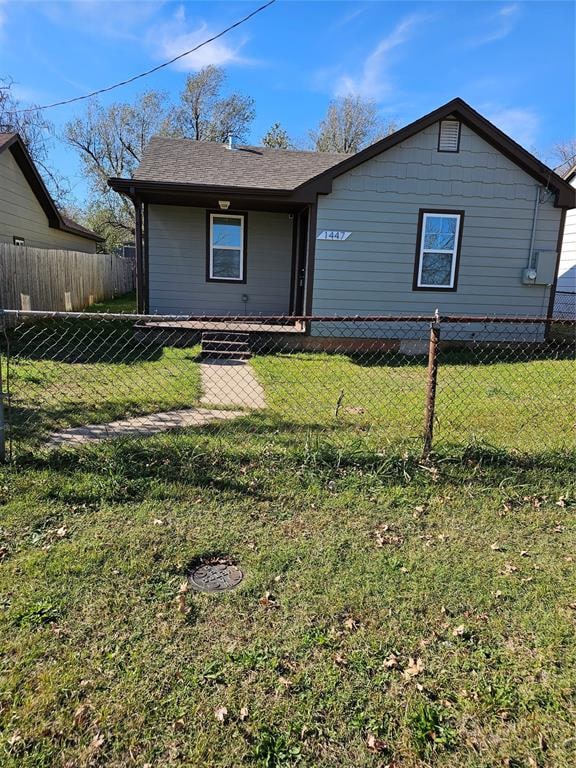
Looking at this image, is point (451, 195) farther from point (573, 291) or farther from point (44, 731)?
point (44, 731)

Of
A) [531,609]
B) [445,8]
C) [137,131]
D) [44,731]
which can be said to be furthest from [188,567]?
[137,131]

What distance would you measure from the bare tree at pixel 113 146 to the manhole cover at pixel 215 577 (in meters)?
33.7

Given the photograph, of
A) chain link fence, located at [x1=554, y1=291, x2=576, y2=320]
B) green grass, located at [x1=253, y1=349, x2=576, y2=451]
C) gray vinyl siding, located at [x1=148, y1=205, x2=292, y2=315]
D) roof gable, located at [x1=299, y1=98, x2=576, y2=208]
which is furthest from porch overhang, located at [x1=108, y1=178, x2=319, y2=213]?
chain link fence, located at [x1=554, y1=291, x2=576, y2=320]

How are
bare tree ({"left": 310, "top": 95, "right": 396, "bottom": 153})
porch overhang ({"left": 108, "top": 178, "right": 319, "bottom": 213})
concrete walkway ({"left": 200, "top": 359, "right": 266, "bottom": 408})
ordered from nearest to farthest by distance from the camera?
concrete walkway ({"left": 200, "top": 359, "right": 266, "bottom": 408}) → porch overhang ({"left": 108, "top": 178, "right": 319, "bottom": 213}) → bare tree ({"left": 310, "top": 95, "right": 396, "bottom": 153})

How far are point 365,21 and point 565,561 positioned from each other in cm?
888

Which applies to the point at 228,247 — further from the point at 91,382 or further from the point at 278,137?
the point at 278,137

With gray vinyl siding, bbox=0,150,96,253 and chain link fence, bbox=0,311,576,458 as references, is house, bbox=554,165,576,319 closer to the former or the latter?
chain link fence, bbox=0,311,576,458

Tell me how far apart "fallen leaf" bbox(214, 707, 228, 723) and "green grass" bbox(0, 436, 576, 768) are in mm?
15

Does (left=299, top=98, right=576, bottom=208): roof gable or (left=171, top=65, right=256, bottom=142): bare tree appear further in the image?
(left=171, top=65, right=256, bottom=142): bare tree

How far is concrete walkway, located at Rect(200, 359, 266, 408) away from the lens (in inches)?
248

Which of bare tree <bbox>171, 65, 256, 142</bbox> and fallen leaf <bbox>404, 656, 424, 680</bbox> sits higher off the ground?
bare tree <bbox>171, 65, 256, 142</bbox>

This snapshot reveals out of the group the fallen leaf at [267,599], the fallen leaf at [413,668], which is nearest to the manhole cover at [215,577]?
the fallen leaf at [267,599]

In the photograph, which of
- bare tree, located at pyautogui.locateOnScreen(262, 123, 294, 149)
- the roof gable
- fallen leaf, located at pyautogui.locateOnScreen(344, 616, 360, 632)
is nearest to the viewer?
fallen leaf, located at pyautogui.locateOnScreen(344, 616, 360, 632)

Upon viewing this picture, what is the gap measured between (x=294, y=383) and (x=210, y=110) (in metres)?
33.0
